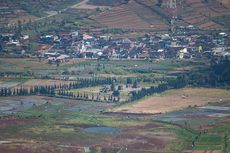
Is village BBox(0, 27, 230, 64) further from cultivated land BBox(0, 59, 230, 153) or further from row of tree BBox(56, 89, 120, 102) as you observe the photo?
row of tree BBox(56, 89, 120, 102)

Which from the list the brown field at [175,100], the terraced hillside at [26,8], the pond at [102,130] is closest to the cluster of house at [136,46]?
the terraced hillside at [26,8]

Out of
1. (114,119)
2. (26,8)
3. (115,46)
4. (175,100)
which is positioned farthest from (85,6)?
(114,119)

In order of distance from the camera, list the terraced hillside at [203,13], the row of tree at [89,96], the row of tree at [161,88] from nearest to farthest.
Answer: the row of tree at [89,96] → the row of tree at [161,88] → the terraced hillside at [203,13]

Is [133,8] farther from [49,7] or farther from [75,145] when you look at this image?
[75,145]

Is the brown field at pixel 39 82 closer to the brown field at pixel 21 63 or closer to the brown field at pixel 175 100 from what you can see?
the brown field at pixel 21 63

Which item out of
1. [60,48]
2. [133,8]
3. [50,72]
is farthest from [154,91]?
[133,8]

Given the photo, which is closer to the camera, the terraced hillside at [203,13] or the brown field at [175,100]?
the brown field at [175,100]
